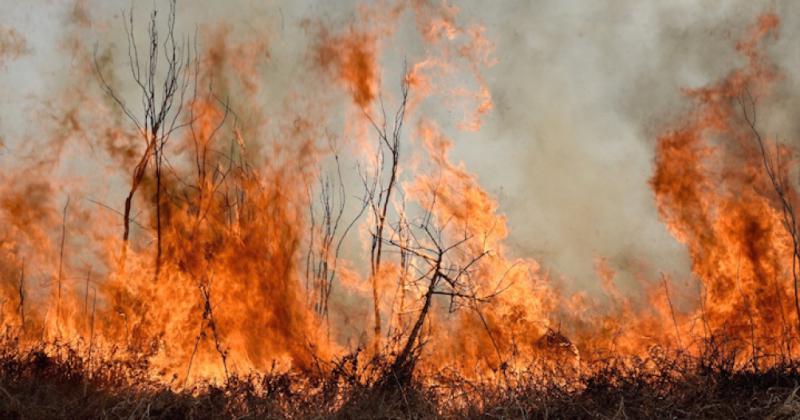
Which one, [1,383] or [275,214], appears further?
[275,214]

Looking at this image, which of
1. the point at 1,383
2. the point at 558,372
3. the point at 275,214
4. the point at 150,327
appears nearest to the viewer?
the point at 1,383

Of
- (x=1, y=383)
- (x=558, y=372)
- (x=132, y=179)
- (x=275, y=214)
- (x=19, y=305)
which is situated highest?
(x=132, y=179)

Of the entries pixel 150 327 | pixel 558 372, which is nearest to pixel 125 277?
pixel 150 327

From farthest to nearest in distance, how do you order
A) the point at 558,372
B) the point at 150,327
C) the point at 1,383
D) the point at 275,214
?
the point at 275,214
the point at 150,327
the point at 558,372
the point at 1,383

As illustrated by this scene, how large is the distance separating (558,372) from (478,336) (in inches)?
80.9

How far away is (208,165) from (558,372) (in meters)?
7.40

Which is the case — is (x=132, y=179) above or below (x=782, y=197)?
above

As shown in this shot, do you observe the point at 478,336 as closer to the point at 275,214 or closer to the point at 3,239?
the point at 275,214

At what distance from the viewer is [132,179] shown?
12836mm

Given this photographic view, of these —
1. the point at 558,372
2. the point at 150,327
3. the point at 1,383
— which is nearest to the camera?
the point at 1,383

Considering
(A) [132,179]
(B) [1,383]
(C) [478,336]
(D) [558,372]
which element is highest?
(A) [132,179]

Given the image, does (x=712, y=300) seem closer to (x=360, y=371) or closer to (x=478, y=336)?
(x=478, y=336)

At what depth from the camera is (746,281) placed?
1152 cm

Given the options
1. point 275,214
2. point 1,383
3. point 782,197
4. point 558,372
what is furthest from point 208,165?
point 782,197
